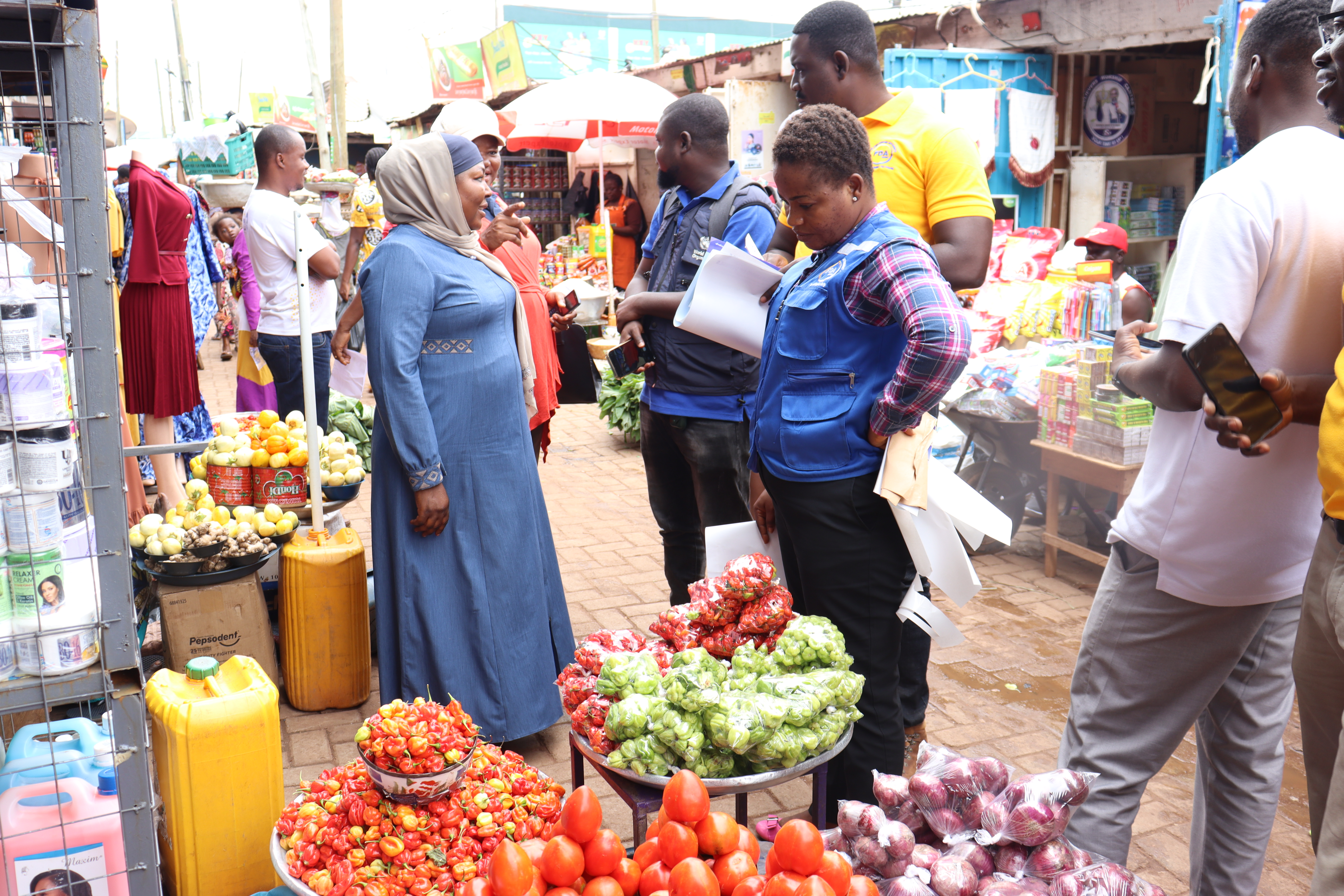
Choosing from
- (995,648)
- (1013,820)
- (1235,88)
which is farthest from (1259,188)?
(995,648)

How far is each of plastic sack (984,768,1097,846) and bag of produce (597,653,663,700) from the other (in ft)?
2.47

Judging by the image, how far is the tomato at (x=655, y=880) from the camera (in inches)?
68.4

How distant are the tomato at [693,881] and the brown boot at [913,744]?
6.02ft

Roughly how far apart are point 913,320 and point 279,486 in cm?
300

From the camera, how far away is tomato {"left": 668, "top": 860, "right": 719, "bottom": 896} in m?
1.66

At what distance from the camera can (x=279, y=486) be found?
4.34m

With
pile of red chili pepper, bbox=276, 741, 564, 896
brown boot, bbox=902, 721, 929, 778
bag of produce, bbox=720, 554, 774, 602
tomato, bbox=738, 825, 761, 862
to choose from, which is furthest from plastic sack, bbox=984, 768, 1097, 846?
brown boot, bbox=902, 721, 929, 778

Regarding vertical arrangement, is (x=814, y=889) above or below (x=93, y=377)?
below

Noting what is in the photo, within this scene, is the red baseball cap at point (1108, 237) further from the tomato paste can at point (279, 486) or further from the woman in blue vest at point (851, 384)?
the tomato paste can at point (279, 486)

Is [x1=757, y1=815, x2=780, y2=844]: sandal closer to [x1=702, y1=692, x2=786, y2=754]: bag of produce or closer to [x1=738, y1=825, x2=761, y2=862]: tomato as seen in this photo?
[x1=702, y1=692, x2=786, y2=754]: bag of produce

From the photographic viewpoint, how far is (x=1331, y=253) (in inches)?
78.2

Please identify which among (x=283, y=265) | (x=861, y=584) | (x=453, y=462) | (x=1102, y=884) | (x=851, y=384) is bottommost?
(x=1102, y=884)

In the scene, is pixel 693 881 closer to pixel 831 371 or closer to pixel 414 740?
pixel 414 740

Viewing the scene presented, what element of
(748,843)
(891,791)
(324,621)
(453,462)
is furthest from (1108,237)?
(748,843)
